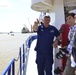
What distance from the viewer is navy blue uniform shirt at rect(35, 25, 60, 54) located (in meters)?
4.42

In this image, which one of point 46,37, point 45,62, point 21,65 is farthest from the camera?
point 21,65

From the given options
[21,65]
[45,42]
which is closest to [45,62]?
[45,42]

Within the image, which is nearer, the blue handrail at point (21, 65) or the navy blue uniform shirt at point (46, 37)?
the blue handrail at point (21, 65)

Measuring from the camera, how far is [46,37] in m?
4.42

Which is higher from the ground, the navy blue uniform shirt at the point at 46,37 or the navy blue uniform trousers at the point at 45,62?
the navy blue uniform shirt at the point at 46,37

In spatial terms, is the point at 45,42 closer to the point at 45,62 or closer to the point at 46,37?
the point at 46,37

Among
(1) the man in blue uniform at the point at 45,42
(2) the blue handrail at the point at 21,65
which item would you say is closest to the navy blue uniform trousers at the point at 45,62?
(1) the man in blue uniform at the point at 45,42

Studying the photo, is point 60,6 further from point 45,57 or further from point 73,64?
point 73,64

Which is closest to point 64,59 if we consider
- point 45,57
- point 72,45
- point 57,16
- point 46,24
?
point 45,57

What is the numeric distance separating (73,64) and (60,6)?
3.34 m

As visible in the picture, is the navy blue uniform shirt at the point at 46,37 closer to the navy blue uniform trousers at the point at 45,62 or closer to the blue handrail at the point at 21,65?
the navy blue uniform trousers at the point at 45,62

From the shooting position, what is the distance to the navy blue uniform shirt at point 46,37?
442 cm

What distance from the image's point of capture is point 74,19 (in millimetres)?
3543

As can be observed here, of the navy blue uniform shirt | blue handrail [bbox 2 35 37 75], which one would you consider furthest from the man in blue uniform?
blue handrail [bbox 2 35 37 75]
